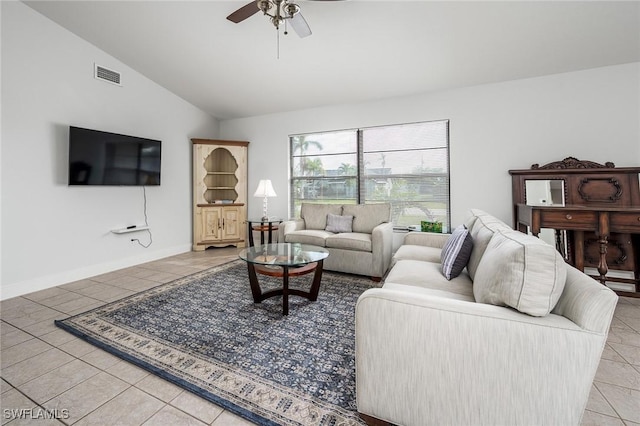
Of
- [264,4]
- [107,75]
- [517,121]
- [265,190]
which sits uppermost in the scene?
[107,75]

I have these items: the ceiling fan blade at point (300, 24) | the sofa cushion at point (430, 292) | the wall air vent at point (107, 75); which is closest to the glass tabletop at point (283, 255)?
the sofa cushion at point (430, 292)

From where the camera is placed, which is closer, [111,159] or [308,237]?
[111,159]

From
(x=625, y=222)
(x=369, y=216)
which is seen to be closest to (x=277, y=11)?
A: (x=369, y=216)

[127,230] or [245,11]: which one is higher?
[245,11]

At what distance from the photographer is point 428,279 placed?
189cm

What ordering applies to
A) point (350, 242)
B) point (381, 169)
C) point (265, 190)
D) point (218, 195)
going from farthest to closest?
1. point (218, 195)
2. point (265, 190)
3. point (381, 169)
4. point (350, 242)

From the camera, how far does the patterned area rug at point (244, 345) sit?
1369 millimetres

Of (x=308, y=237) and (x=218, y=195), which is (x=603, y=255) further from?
(x=218, y=195)

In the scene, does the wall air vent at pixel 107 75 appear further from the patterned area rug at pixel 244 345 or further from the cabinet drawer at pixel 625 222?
the cabinet drawer at pixel 625 222

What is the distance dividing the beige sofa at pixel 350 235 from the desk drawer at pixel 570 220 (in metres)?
1.57

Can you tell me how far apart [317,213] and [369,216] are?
85cm

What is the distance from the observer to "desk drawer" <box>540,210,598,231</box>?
2.38 m

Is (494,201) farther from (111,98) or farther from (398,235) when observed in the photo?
(111,98)

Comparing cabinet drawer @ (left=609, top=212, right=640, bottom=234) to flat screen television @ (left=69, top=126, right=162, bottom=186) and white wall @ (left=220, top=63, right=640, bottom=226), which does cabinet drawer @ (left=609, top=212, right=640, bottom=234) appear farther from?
flat screen television @ (left=69, top=126, right=162, bottom=186)
